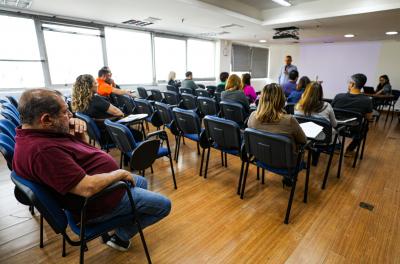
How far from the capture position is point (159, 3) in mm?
4250

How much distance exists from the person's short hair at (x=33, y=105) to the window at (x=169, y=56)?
7005mm

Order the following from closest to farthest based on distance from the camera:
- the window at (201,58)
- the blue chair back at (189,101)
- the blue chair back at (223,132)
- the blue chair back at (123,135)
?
the blue chair back at (123,135)
the blue chair back at (223,132)
the blue chair back at (189,101)
the window at (201,58)

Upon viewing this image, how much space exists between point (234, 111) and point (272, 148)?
1.74m

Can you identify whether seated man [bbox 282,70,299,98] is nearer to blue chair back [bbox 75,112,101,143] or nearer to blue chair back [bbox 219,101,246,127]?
blue chair back [bbox 219,101,246,127]

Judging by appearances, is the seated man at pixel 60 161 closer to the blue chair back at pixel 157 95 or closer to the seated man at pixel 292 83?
the blue chair back at pixel 157 95

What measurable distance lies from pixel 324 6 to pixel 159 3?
11.6ft

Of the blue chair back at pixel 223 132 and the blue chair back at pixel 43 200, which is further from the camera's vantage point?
the blue chair back at pixel 223 132

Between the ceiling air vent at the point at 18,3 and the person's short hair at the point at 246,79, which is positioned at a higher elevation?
the ceiling air vent at the point at 18,3

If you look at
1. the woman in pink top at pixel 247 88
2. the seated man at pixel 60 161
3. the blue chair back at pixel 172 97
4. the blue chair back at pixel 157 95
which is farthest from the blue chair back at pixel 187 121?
the blue chair back at pixel 157 95

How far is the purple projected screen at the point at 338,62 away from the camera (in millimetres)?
8633

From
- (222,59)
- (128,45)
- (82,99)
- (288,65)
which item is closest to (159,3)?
(82,99)

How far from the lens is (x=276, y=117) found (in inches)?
81.1

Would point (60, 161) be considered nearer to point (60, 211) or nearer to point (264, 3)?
point (60, 211)

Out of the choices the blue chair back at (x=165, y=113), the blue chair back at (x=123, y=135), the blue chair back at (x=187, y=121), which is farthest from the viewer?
the blue chair back at (x=165, y=113)
